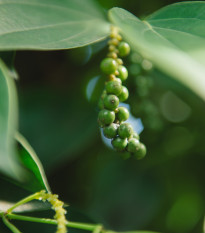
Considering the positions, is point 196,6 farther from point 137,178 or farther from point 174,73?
point 137,178

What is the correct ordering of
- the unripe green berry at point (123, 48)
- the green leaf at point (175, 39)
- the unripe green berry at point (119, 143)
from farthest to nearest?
1. the unripe green berry at point (123, 48)
2. the unripe green berry at point (119, 143)
3. the green leaf at point (175, 39)

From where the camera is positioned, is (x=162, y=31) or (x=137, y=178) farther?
(x=137, y=178)

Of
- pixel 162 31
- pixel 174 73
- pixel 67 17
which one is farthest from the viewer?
pixel 67 17

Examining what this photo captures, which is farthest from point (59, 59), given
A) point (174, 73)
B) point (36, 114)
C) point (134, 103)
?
point (174, 73)

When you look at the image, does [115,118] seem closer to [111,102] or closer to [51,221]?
[111,102]

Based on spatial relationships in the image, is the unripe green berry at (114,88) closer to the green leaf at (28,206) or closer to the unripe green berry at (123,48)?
the unripe green berry at (123,48)

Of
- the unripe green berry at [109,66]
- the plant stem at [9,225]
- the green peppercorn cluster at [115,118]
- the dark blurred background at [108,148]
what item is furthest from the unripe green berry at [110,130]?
the dark blurred background at [108,148]

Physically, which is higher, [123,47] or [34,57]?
[34,57]
